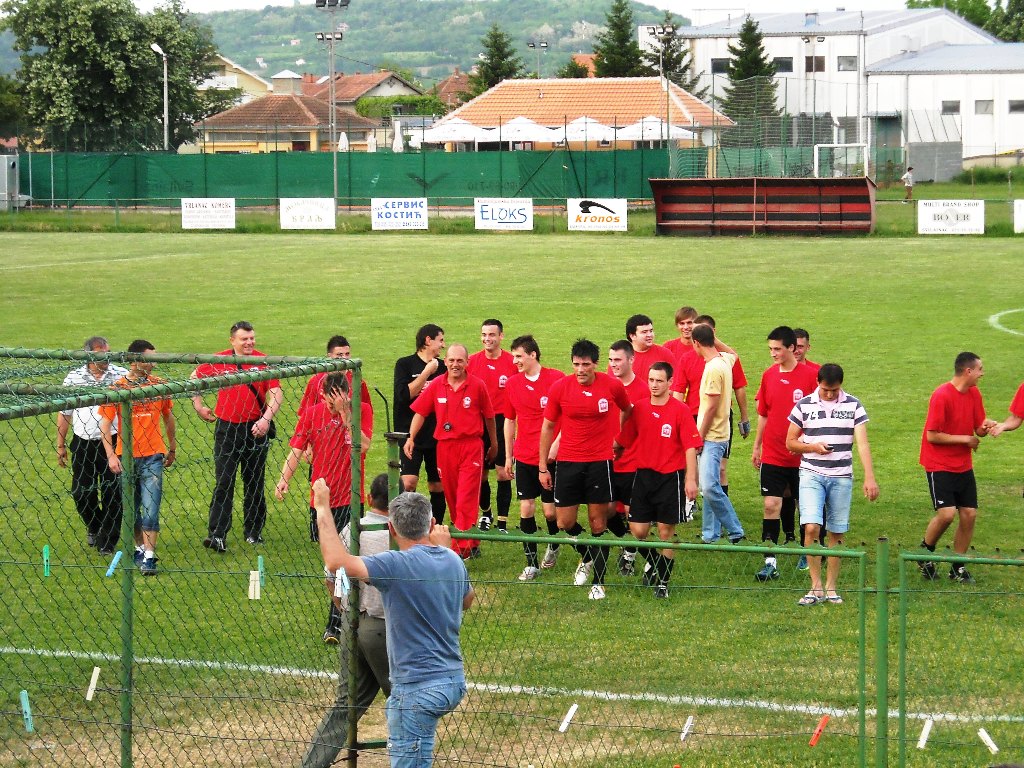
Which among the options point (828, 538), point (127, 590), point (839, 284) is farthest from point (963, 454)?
point (839, 284)

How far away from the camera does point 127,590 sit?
22.4 ft

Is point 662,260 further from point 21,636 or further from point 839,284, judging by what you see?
point 21,636

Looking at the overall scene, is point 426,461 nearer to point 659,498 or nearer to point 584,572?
point 659,498

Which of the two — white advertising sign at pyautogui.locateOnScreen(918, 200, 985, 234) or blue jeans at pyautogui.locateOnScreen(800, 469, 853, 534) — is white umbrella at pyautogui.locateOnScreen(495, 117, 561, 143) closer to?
white advertising sign at pyautogui.locateOnScreen(918, 200, 985, 234)

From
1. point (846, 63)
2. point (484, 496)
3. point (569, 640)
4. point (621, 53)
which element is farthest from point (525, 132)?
point (569, 640)

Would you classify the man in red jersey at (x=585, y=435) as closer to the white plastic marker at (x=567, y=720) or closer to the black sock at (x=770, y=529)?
the black sock at (x=770, y=529)

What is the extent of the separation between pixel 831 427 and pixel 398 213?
3824cm

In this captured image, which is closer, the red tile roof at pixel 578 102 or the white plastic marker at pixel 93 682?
the white plastic marker at pixel 93 682

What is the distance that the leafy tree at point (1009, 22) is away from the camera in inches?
4510

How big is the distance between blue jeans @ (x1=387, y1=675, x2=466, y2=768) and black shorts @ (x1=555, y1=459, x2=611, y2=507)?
476 cm

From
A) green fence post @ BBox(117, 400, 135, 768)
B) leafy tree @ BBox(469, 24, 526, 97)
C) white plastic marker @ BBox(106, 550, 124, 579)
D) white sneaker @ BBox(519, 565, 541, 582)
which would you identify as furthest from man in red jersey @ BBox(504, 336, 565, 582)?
leafy tree @ BBox(469, 24, 526, 97)

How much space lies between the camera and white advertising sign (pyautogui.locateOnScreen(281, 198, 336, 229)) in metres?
48.5

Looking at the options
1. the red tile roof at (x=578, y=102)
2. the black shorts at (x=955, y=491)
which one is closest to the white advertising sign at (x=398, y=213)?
the red tile roof at (x=578, y=102)

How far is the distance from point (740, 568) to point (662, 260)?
2502 centimetres
